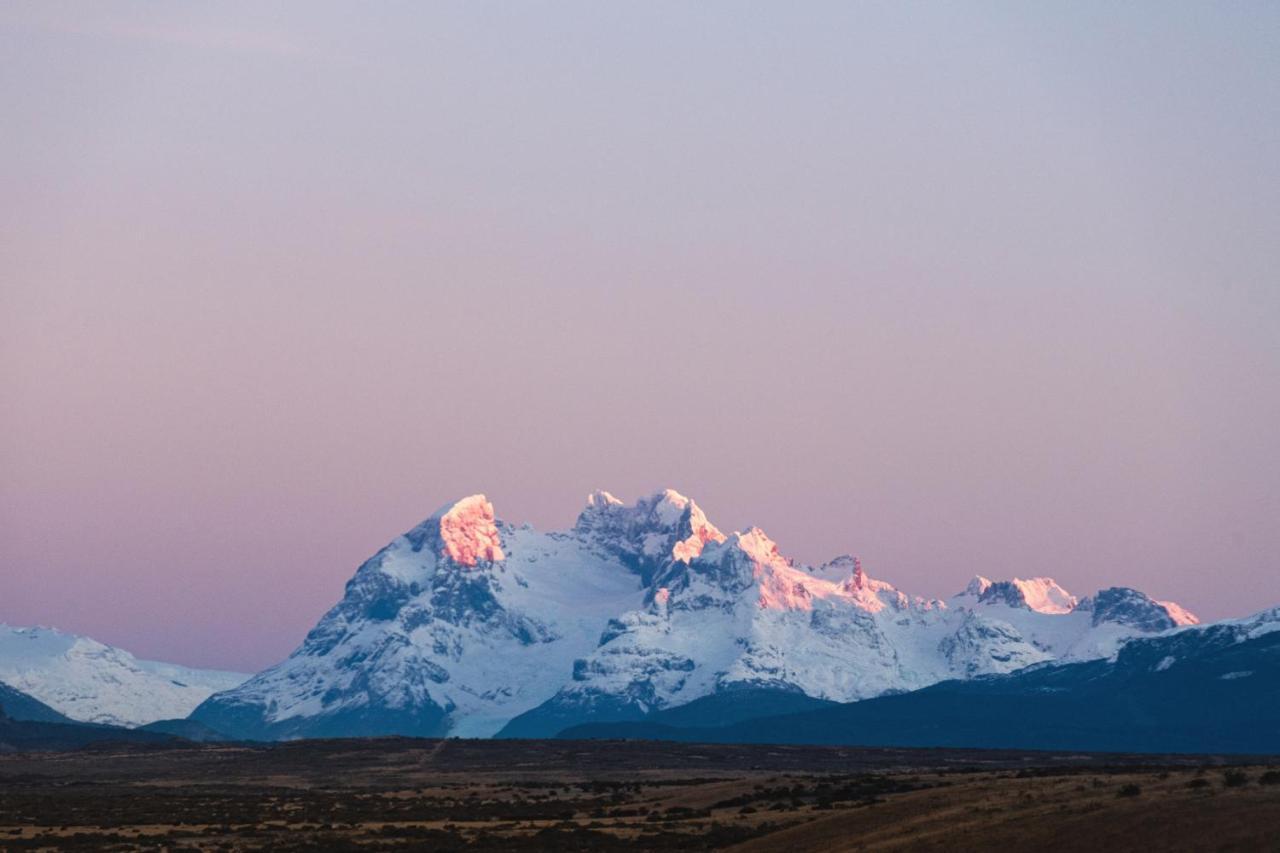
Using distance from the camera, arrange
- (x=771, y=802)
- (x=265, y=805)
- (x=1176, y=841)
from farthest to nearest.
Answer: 1. (x=265, y=805)
2. (x=771, y=802)
3. (x=1176, y=841)

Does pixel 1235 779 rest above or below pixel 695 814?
below

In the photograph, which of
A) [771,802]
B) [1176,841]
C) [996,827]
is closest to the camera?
[1176,841]

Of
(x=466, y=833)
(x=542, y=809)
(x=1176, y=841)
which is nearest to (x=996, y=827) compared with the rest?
(x=1176, y=841)

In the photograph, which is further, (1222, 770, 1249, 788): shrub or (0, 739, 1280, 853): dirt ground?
(1222, 770, 1249, 788): shrub

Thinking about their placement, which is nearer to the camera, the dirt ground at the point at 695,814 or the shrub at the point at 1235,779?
the dirt ground at the point at 695,814

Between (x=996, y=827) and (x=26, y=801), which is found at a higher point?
(x=26, y=801)

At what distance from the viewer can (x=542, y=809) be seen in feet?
484

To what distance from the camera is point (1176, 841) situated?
7800cm

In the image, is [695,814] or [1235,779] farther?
[695,814]

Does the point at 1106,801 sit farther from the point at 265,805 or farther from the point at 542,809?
the point at 265,805

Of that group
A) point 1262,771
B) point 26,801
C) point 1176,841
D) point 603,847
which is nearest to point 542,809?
point 603,847

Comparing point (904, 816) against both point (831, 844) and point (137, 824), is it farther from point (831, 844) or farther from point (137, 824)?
point (137, 824)

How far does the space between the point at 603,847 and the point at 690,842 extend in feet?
15.6

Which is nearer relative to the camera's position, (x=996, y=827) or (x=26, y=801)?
(x=996, y=827)
